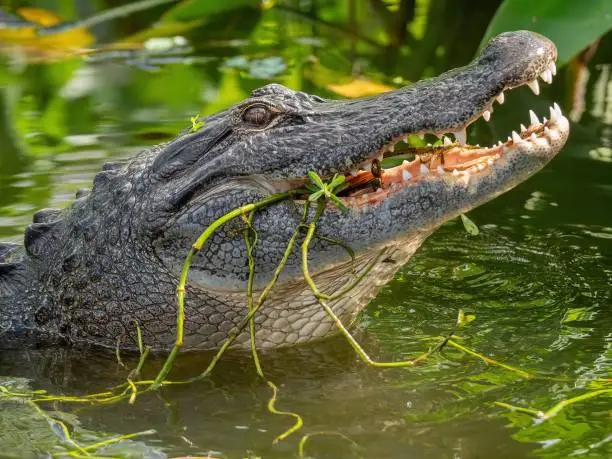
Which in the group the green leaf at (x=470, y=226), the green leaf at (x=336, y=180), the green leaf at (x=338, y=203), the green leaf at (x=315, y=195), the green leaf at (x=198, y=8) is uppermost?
the green leaf at (x=198, y=8)

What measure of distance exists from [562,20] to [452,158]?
267 centimetres

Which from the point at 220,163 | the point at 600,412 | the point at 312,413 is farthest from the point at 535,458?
the point at 220,163

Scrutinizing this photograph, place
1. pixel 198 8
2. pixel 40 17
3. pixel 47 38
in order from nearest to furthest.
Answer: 1. pixel 198 8
2. pixel 47 38
3. pixel 40 17

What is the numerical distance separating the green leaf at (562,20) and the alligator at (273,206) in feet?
7.50

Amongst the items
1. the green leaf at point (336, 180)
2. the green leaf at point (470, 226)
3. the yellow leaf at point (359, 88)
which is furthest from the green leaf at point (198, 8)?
the green leaf at point (336, 180)

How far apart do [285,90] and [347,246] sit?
815mm

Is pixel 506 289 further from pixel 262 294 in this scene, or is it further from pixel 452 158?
pixel 262 294

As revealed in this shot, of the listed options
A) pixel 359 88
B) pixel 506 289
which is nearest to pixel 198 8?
pixel 359 88

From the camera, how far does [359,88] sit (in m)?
9.15

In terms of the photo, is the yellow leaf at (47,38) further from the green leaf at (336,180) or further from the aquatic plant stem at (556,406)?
the aquatic plant stem at (556,406)

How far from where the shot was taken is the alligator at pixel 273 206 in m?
4.39

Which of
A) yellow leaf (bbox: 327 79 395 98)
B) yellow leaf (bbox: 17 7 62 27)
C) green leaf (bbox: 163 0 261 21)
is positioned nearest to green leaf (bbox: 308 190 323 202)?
yellow leaf (bbox: 327 79 395 98)

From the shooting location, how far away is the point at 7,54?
1163 centimetres

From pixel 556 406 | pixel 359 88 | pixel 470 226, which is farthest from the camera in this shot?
pixel 359 88
